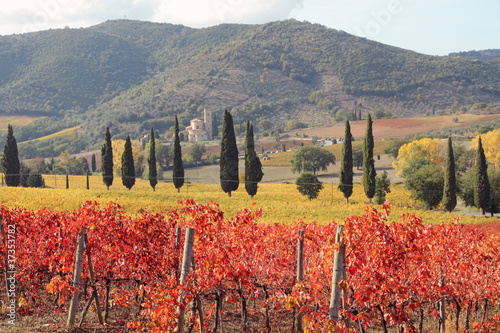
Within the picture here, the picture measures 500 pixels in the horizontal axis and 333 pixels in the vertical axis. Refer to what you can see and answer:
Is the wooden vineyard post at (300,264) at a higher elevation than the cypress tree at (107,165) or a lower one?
lower

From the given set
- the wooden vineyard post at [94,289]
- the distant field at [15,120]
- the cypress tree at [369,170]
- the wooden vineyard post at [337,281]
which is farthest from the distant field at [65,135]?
the wooden vineyard post at [337,281]

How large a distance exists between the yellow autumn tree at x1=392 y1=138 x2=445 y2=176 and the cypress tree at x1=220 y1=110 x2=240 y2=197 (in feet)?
112

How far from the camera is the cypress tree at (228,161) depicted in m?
43.8

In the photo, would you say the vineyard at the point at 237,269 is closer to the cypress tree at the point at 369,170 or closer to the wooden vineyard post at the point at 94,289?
the wooden vineyard post at the point at 94,289

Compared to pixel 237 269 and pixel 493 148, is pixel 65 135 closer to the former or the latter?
pixel 493 148

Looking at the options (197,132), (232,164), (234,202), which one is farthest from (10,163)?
(197,132)

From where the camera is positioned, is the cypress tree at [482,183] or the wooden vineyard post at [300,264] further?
the cypress tree at [482,183]

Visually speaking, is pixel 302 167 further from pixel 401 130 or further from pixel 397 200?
pixel 401 130

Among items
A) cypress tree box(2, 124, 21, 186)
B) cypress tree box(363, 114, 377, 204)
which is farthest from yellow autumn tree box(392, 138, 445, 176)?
cypress tree box(2, 124, 21, 186)

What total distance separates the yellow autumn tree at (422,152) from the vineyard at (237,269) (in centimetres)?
5850

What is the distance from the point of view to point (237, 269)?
31.1ft

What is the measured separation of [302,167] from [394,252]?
2799 inches

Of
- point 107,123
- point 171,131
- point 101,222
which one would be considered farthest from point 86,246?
point 107,123

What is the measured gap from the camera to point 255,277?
1126cm
